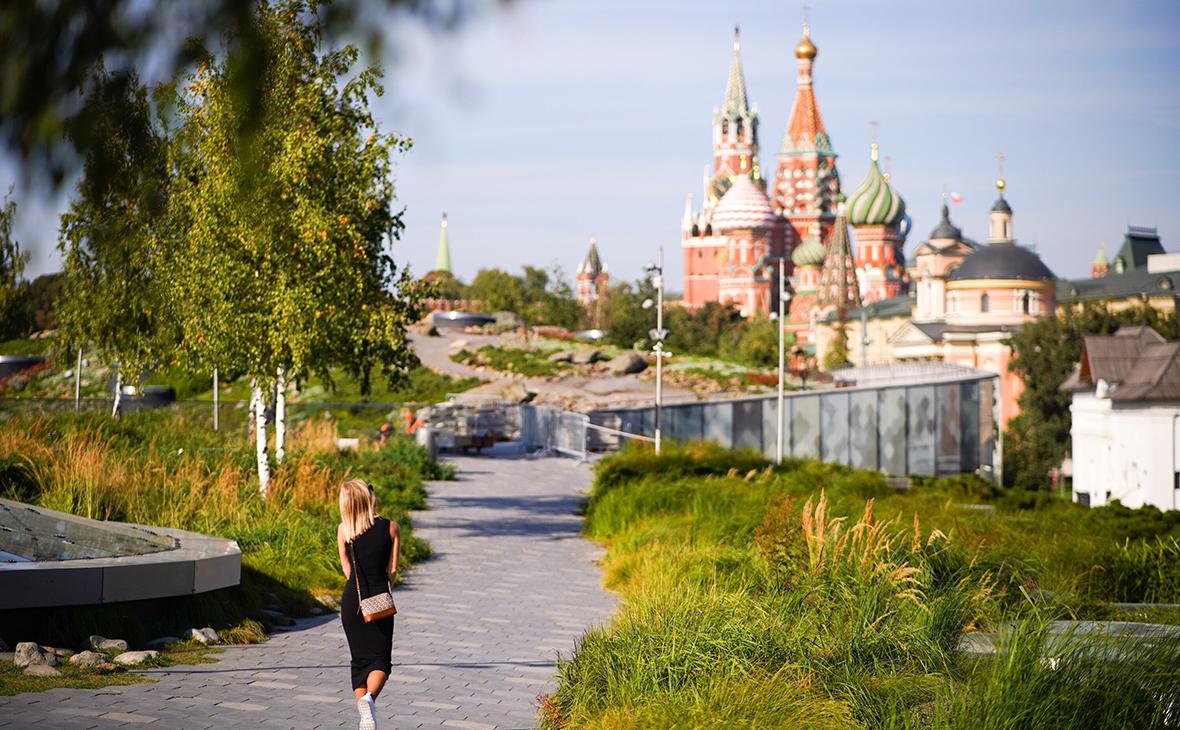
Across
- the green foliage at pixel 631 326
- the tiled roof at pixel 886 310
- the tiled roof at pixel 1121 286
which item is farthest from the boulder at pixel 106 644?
the tiled roof at pixel 886 310

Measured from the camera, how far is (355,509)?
7.89 metres

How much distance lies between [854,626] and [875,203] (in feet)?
513

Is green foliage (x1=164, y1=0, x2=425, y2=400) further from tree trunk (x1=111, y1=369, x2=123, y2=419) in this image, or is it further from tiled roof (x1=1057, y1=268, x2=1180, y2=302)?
tiled roof (x1=1057, y1=268, x2=1180, y2=302)

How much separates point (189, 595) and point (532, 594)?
4.11 m

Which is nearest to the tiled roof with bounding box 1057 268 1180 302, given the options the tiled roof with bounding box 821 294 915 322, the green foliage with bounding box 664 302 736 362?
the tiled roof with bounding box 821 294 915 322

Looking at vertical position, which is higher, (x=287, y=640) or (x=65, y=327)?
(x=65, y=327)

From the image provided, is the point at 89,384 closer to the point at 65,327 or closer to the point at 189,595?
the point at 65,327

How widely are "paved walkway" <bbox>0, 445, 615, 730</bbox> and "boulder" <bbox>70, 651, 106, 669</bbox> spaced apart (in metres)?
0.37

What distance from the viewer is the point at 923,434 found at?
42.8 metres

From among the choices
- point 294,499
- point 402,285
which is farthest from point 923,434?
point 294,499

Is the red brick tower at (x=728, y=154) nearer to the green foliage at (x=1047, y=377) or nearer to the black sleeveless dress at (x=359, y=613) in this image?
the green foliage at (x=1047, y=377)

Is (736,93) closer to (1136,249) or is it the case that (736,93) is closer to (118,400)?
(1136,249)

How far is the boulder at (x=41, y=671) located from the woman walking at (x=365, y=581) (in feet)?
6.61

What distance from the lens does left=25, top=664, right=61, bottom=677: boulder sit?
8398 mm
